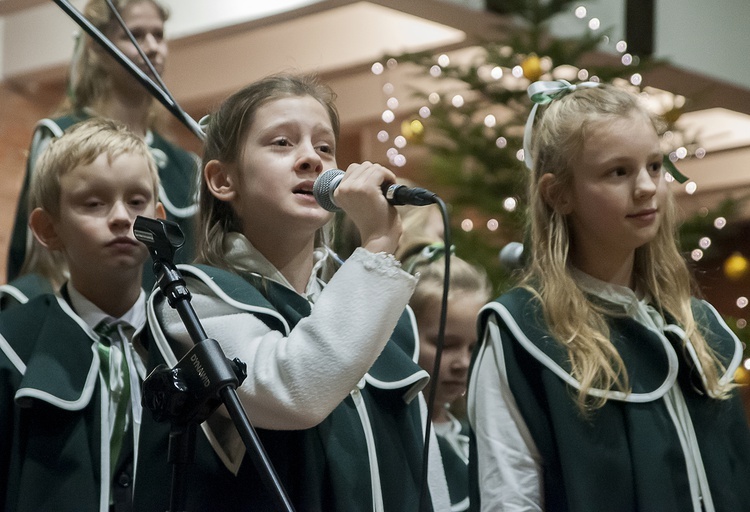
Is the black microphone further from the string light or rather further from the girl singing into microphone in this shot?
the string light

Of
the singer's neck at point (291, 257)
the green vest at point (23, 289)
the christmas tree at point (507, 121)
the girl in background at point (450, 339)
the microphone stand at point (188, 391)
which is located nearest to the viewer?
the microphone stand at point (188, 391)

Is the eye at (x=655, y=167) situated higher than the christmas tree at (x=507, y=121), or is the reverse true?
the eye at (x=655, y=167)

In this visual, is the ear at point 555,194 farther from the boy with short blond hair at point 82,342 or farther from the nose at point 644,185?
the boy with short blond hair at point 82,342

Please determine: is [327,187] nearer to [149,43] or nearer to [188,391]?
[188,391]

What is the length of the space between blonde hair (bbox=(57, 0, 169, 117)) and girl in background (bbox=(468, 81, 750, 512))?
4.53ft

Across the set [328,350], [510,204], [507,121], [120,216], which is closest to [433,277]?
[120,216]

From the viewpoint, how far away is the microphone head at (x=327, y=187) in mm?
1515

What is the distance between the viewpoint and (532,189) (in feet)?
6.12

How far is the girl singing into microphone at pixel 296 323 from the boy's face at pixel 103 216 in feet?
1.08

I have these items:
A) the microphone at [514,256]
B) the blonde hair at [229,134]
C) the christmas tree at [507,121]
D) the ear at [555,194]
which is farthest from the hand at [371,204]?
the christmas tree at [507,121]

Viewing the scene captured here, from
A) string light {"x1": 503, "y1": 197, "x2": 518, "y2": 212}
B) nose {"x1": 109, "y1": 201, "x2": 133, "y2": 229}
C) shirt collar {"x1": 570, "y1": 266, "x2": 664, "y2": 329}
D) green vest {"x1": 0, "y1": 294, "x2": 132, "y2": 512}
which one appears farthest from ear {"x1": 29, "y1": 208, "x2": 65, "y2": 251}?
string light {"x1": 503, "y1": 197, "x2": 518, "y2": 212}

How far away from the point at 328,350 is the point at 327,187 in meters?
0.23

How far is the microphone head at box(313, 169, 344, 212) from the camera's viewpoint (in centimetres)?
151

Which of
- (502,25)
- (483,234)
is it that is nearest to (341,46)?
(502,25)
